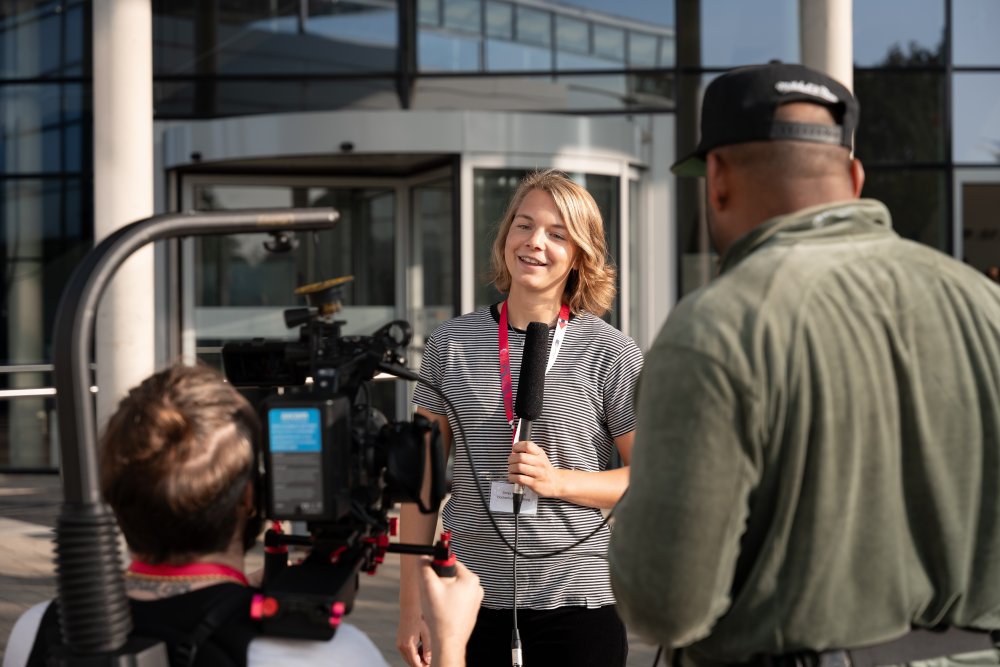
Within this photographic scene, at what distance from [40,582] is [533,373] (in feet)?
17.6

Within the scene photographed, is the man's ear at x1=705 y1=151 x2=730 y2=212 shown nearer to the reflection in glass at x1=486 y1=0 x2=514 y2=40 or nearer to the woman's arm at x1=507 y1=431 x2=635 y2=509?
the woman's arm at x1=507 y1=431 x2=635 y2=509

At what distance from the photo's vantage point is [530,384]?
3.02 m

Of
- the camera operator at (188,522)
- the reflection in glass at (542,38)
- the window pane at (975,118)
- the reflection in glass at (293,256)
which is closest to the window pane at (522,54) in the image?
the reflection in glass at (542,38)

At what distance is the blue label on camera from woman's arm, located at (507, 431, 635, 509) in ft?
4.06

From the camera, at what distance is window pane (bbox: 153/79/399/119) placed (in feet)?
41.5

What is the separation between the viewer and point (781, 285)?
1707 millimetres

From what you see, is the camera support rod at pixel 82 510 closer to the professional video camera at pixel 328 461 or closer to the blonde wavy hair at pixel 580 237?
the professional video camera at pixel 328 461

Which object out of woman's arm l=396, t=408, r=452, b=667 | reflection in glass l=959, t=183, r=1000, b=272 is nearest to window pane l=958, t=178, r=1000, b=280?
reflection in glass l=959, t=183, r=1000, b=272

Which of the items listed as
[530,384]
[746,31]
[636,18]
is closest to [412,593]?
[530,384]

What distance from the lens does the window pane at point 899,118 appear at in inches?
500

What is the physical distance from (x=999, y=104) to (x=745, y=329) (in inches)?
499

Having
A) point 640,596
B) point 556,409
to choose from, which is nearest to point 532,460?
point 556,409

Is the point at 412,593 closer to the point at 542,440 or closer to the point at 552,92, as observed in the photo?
the point at 542,440

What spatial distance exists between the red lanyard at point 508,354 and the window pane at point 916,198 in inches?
408
